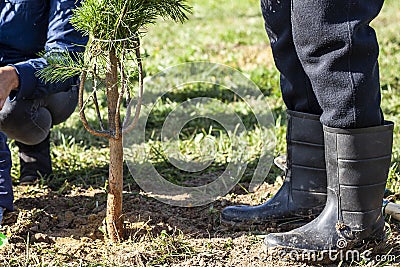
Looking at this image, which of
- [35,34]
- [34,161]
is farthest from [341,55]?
[34,161]

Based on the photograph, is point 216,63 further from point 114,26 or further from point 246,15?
point 114,26

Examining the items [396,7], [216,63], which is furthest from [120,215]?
[396,7]

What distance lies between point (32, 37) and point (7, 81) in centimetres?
51

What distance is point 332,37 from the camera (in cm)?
210

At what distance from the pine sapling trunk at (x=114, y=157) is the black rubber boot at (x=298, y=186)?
1.51 ft

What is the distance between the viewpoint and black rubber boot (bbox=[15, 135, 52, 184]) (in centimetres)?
318

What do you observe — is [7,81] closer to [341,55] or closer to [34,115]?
[34,115]

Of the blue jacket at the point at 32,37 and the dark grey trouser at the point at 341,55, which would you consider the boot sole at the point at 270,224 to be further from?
the blue jacket at the point at 32,37

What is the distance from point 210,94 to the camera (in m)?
4.59

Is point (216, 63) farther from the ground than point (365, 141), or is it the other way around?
point (216, 63)

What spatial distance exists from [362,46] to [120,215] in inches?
41.6

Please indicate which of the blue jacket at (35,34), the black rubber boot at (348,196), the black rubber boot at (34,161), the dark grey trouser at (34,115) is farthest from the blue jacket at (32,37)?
the black rubber boot at (348,196)

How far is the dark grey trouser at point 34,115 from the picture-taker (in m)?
2.98

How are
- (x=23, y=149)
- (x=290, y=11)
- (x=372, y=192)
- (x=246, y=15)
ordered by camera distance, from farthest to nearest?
(x=246, y=15)
(x=23, y=149)
(x=290, y=11)
(x=372, y=192)
